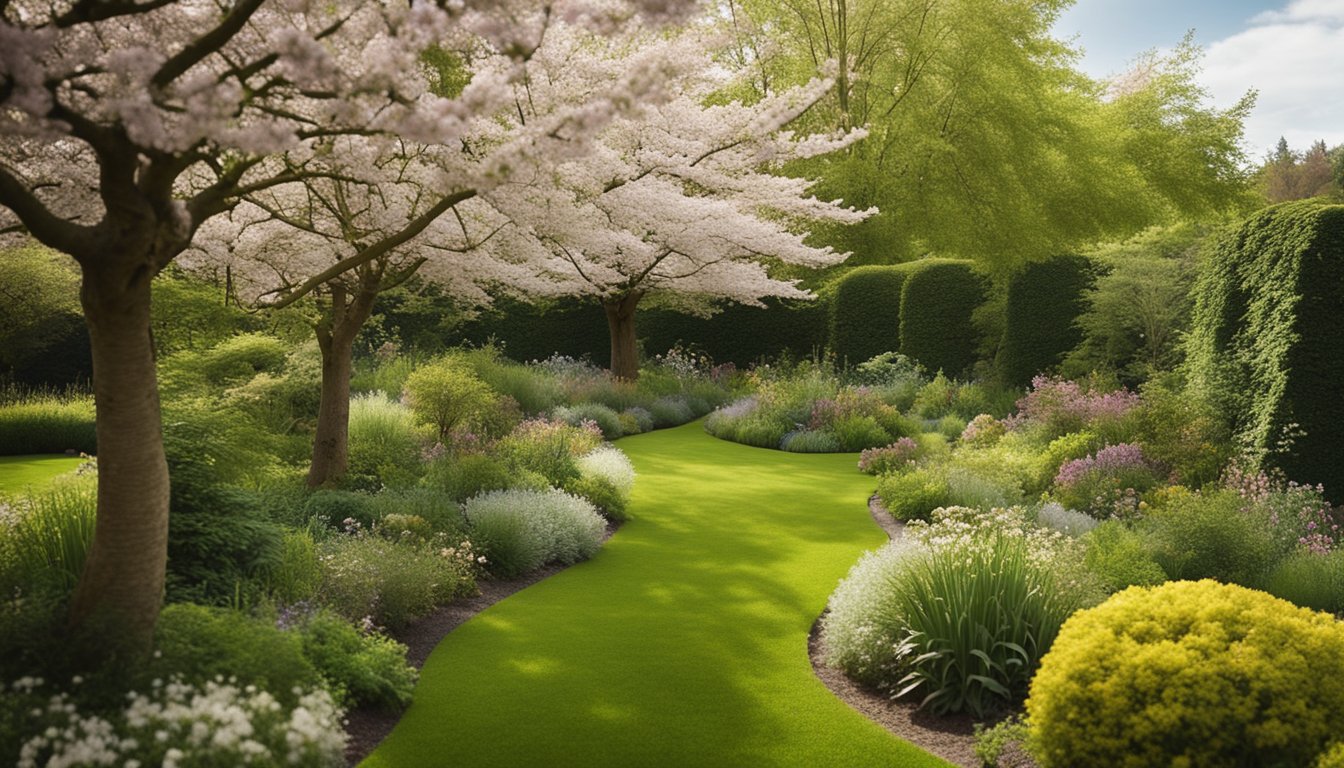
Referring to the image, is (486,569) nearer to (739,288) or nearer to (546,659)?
(546,659)

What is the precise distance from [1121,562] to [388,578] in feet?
17.2

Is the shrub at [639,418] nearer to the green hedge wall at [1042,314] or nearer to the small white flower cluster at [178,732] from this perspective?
the green hedge wall at [1042,314]

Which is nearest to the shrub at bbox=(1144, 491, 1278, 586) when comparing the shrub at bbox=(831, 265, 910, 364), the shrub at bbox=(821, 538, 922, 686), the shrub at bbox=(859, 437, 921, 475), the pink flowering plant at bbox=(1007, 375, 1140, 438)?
the shrub at bbox=(821, 538, 922, 686)

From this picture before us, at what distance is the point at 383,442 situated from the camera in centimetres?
1125

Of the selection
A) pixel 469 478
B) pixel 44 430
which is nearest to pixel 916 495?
pixel 469 478

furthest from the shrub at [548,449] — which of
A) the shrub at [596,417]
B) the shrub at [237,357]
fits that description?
the shrub at [237,357]

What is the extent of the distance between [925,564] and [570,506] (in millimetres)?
4229

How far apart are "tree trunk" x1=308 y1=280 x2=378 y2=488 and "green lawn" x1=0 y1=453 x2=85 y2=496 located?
324 cm

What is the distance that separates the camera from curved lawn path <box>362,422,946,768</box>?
483cm

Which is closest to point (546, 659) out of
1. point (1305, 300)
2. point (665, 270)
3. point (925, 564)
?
point (925, 564)

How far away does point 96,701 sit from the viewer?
3.89 metres

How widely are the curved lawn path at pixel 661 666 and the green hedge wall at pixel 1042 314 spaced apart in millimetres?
7633

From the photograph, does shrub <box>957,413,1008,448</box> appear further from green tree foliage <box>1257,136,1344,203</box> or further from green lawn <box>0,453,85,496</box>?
green tree foliage <box>1257,136,1344,203</box>

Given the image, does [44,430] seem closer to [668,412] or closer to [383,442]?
[383,442]
